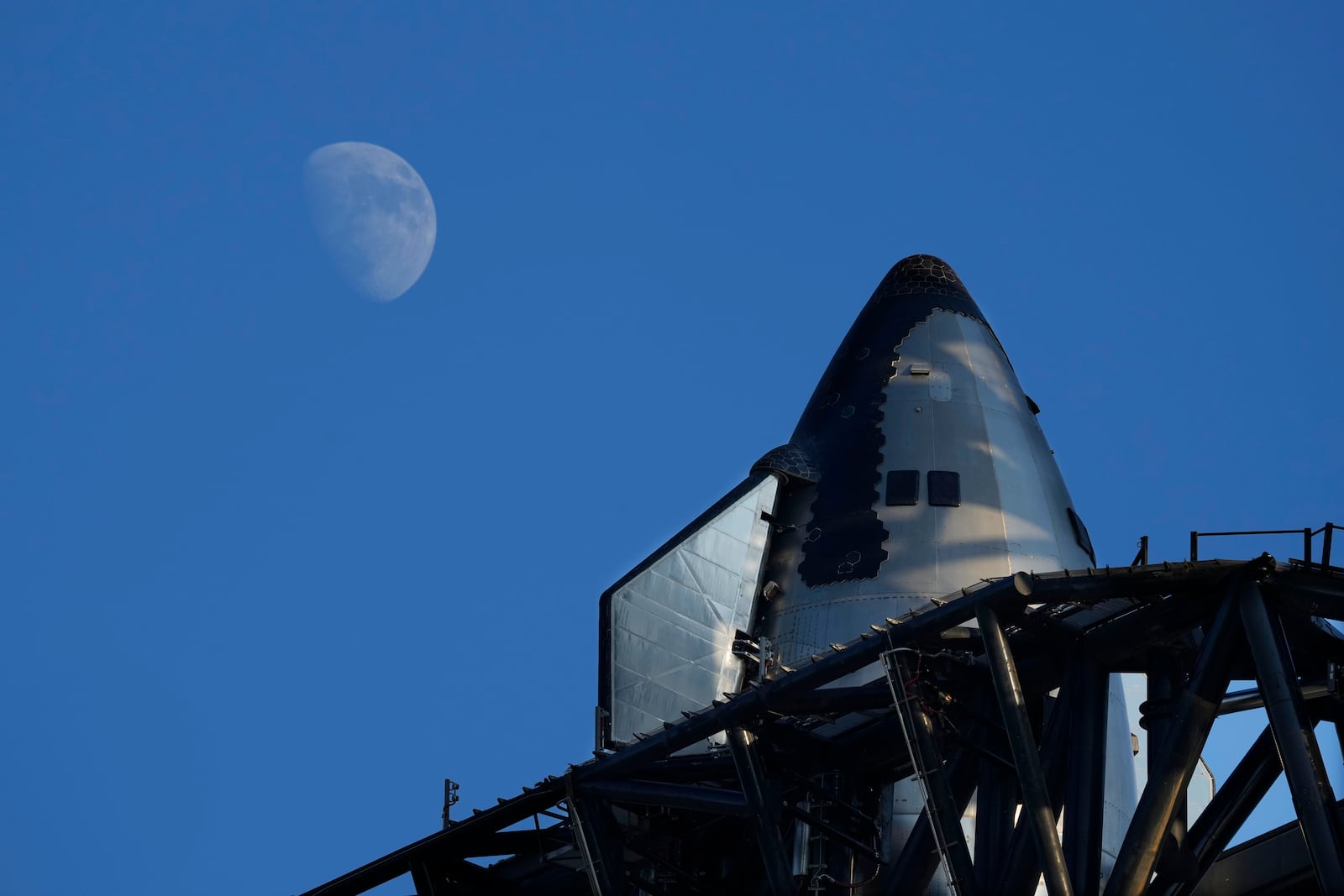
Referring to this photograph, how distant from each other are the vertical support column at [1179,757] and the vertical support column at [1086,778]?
2.27ft

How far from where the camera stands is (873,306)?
135ft

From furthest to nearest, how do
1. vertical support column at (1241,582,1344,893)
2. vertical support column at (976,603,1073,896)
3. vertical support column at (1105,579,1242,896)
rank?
vertical support column at (1105,579,1242,896) < vertical support column at (976,603,1073,896) < vertical support column at (1241,582,1344,893)

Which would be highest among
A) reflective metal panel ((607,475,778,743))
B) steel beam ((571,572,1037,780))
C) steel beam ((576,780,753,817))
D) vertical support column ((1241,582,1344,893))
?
reflective metal panel ((607,475,778,743))

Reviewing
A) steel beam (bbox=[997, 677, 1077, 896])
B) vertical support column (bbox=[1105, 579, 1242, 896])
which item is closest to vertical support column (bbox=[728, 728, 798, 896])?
steel beam (bbox=[997, 677, 1077, 896])

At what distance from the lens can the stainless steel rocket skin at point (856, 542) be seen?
33.2 metres

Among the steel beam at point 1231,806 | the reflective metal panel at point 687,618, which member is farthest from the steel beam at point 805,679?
the steel beam at point 1231,806

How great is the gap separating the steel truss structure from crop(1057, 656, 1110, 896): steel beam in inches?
1.2

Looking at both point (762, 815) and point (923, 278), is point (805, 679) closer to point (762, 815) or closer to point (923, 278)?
point (762, 815)

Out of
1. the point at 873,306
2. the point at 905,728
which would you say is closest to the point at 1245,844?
the point at 905,728

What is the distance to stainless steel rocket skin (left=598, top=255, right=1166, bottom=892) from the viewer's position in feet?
109

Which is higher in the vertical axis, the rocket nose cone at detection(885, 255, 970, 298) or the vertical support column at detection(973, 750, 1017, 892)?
the rocket nose cone at detection(885, 255, 970, 298)

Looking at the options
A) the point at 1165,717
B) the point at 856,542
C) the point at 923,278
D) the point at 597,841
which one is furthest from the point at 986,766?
the point at 923,278

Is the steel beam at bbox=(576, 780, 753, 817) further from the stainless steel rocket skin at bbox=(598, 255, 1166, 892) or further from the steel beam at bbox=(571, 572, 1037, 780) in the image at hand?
the stainless steel rocket skin at bbox=(598, 255, 1166, 892)

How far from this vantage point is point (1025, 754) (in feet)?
80.2
